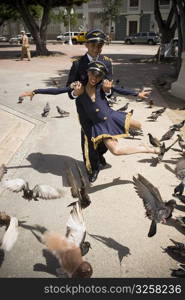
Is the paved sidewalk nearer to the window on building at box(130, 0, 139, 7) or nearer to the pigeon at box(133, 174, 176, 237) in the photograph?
the pigeon at box(133, 174, 176, 237)

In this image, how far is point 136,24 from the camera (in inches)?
2416

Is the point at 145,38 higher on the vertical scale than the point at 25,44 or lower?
higher

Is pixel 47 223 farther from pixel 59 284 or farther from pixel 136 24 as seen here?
pixel 136 24

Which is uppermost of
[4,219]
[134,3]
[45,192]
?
[134,3]

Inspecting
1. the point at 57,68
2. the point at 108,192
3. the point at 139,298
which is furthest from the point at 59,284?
the point at 57,68

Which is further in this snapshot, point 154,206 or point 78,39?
point 78,39

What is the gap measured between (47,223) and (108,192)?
3.98ft

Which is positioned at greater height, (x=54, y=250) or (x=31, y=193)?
(x=54, y=250)

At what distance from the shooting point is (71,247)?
2.34 meters

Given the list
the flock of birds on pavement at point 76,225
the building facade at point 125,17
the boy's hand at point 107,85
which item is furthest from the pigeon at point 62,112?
the building facade at point 125,17

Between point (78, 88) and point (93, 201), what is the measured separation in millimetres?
1730

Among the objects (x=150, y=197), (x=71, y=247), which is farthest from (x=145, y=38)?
(x=71, y=247)

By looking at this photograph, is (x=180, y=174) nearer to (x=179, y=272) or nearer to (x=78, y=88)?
(x=179, y=272)

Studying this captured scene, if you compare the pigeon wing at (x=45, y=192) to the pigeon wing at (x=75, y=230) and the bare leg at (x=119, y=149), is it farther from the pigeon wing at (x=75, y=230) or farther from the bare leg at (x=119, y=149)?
the pigeon wing at (x=75, y=230)
